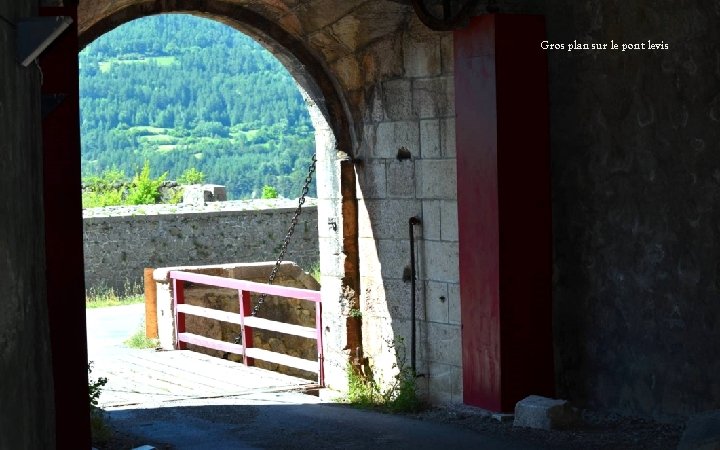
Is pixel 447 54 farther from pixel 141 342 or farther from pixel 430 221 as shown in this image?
pixel 141 342

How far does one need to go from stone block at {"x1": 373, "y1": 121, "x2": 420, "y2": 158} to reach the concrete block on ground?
4.04 m

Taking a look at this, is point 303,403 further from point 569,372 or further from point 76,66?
point 76,66

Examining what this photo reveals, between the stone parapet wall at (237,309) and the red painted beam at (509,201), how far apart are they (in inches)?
245

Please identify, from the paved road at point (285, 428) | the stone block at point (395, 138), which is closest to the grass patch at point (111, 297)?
the paved road at point (285, 428)

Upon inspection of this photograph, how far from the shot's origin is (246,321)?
12.7 meters

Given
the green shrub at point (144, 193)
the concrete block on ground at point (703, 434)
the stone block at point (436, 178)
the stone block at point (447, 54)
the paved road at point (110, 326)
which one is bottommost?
the paved road at point (110, 326)

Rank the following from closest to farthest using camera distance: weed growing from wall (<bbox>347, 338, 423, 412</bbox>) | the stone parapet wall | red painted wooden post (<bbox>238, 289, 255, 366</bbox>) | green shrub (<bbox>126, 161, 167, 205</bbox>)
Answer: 1. weed growing from wall (<bbox>347, 338, 423, 412</bbox>)
2. red painted wooden post (<bbox>238, 289, 255, 366</bbox>)
3. the stone parapet wall
4. green shrub (<bbox>126, 161, 167, 205</bbox>)

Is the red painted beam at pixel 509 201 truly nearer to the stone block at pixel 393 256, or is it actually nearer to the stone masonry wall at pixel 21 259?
the stone block at pixel 393 256

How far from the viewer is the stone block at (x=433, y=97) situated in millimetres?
8898

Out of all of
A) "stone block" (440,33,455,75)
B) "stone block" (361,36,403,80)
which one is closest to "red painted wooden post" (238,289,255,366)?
"stone block" (361,36,403,80)

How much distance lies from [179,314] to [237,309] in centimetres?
130

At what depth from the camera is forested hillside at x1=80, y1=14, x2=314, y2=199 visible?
2756 inches

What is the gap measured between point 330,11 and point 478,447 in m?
3.76

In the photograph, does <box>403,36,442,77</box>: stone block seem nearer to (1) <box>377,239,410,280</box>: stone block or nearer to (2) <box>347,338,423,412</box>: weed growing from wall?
(1) <box>377,239,410,280</box>: stone block
